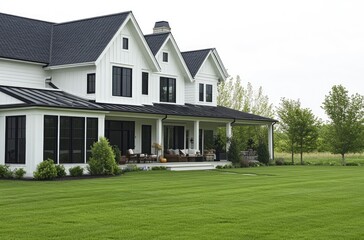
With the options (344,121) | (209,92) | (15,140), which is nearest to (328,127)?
(344,121)

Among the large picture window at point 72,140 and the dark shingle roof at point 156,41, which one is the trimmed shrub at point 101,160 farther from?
the dark shingle roof at point 156,41

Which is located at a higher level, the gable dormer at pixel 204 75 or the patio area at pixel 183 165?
the gable dormer at pixel 204 75

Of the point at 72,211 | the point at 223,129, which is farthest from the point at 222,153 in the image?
the point at 72,211

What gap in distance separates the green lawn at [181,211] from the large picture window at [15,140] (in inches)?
205

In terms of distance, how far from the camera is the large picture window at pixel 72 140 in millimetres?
28484

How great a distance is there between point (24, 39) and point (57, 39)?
8.17ft

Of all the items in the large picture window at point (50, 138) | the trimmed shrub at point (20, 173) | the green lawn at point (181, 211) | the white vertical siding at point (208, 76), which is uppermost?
the white vertical siding at point (208, 76)

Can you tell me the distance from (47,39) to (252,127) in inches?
882

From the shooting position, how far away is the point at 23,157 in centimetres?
2770

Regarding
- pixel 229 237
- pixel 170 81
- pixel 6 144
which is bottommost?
pixel 229 237

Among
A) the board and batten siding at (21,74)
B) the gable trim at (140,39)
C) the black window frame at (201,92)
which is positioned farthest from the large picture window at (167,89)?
the board and batten siding at (21,74)

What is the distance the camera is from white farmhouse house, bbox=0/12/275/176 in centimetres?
2802

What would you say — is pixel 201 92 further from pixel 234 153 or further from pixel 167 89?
pixel 234 153

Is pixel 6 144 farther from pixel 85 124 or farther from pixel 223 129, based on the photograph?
pixel 223 129
